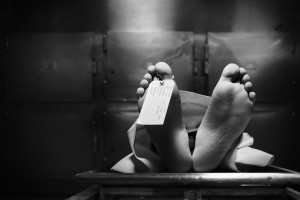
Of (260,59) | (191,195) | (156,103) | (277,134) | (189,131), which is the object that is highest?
(260,59)

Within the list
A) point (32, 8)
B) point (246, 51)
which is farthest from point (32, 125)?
point (246, 51)

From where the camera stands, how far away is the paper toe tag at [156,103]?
0.83m

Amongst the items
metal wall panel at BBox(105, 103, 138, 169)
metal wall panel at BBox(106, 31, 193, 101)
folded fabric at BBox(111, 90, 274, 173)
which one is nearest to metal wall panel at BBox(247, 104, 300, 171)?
metal wall panel at BBox(106, 31, 193, 101)

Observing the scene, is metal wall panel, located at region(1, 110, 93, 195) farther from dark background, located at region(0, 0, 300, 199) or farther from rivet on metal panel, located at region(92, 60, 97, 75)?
rivet on metal panel, located at region(92, 60, 97, 75)

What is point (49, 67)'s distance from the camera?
2.28m

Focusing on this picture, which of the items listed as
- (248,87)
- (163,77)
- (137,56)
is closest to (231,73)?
(248,87)

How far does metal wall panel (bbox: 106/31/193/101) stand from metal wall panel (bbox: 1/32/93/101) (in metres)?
0.15

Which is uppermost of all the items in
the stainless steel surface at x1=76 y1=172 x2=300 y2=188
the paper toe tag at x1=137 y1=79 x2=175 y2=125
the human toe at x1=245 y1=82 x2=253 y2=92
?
the human toe at x1=245 y1=82 x2=253 y2=92

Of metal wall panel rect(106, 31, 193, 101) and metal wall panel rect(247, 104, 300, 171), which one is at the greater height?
metal wall panel rect(106, 31, 193, 101)

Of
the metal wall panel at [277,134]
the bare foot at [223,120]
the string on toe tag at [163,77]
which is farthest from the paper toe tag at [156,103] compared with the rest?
the metal wall panel at [277,134]

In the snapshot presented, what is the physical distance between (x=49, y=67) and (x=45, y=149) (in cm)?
52

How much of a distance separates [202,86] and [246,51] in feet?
1.15

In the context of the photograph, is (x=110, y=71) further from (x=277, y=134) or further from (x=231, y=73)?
(x=231, y=73)

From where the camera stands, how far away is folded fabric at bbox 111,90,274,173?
0.96 metres
